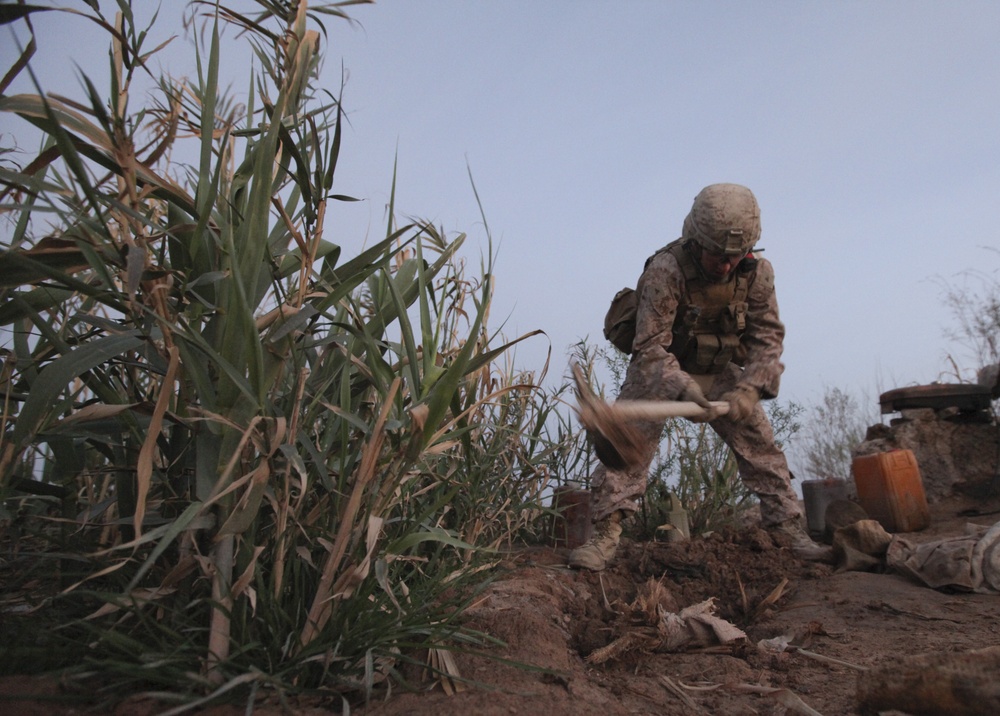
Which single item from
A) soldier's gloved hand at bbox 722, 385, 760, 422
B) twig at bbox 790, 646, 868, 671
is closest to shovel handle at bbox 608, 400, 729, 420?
soldier's gloved hand at bbox 722, 385, 760, 422

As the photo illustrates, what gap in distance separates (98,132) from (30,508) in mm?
851

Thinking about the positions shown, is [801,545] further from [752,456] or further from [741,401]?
[741,401]

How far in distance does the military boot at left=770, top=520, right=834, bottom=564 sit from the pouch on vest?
1272 mm

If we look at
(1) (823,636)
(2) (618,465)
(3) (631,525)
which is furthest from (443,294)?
(3) (631,525)

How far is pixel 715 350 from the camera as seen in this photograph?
386 cm

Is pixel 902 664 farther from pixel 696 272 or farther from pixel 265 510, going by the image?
pixel 696 272

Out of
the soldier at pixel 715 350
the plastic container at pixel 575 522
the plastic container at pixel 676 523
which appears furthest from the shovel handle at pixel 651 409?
the plastic container at pixel 676 523

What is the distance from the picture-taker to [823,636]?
97.4 inches

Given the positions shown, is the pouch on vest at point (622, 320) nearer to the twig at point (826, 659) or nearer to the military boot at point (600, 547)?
the military boot at point (600, 547)

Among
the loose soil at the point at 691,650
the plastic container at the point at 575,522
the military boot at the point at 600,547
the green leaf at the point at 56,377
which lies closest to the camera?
the green leaf at the point at 56,377

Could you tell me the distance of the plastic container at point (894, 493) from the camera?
170 inches

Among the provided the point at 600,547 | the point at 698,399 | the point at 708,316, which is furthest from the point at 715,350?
the point at 600,547

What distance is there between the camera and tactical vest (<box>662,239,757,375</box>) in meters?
3.70

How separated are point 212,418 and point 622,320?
295cm
